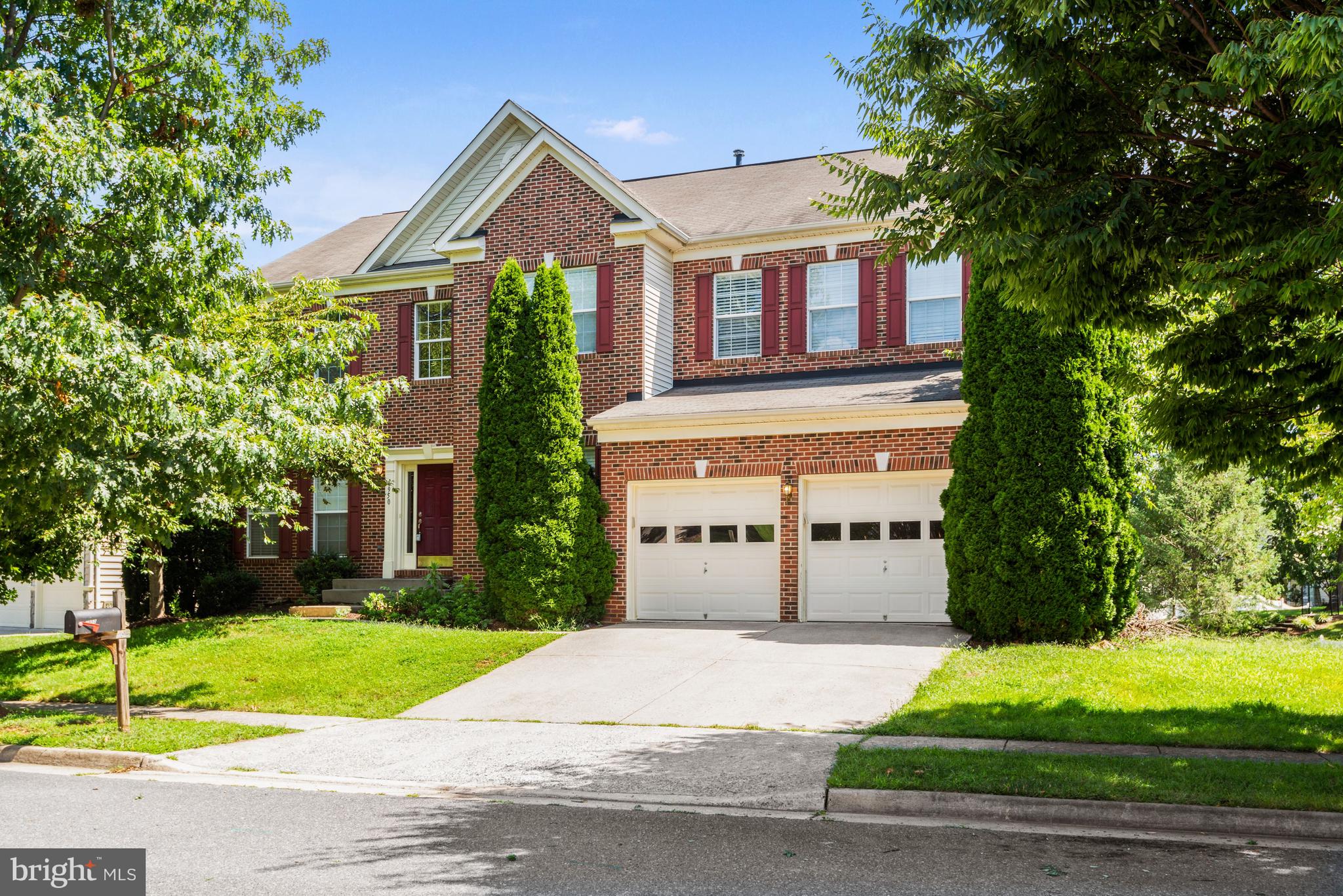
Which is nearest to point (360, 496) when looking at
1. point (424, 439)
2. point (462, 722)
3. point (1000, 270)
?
point (424, 439)

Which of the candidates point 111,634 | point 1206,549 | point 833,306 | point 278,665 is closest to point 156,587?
point 278,665

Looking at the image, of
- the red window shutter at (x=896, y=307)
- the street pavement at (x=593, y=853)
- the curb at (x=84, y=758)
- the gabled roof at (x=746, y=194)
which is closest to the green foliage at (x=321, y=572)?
the gabled roof at (x=746, y=194)

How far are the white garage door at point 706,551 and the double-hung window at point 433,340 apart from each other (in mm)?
5577

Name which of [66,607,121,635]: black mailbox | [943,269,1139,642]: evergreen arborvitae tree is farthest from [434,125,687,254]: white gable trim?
[66,607,121,635]: black mailbox

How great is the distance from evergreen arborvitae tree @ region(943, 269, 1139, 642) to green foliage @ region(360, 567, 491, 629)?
25.8 ft

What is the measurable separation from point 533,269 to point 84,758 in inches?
473

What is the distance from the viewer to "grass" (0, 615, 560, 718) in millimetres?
13219

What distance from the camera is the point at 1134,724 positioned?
980cm

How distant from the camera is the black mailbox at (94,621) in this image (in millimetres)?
10906

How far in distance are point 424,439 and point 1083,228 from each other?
16.4 m

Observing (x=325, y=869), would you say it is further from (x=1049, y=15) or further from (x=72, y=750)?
(x=1049, y=15)

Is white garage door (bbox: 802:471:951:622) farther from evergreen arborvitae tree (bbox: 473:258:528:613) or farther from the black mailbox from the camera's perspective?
the black mailbox

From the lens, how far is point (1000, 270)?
7.84m

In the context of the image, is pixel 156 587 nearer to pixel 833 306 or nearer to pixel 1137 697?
pixel 833 306
